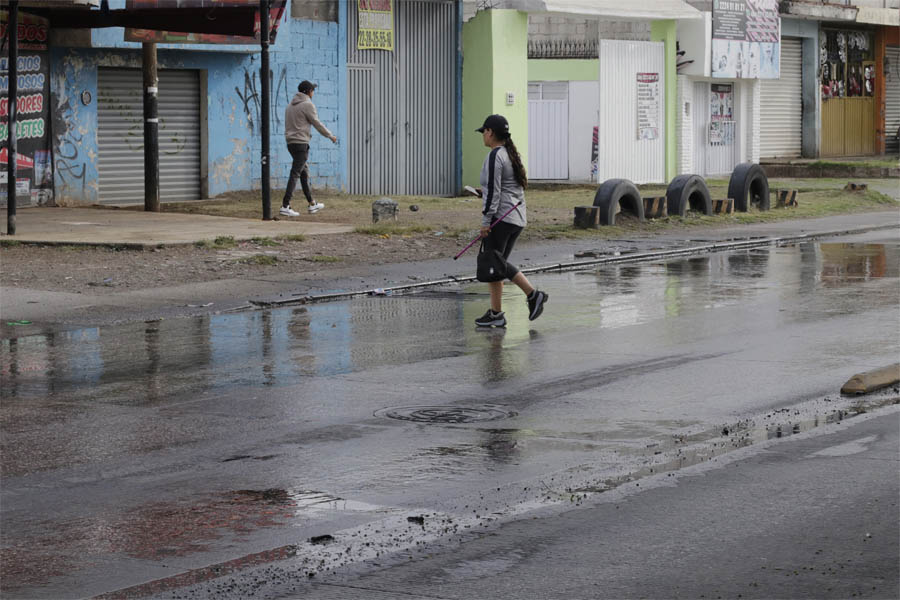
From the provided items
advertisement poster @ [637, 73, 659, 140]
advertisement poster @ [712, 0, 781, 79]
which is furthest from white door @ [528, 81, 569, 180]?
advertisement poster @ [712, 0, 781, 79]

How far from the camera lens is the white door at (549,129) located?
34312 mm

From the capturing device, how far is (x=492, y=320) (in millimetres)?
Result: 12664

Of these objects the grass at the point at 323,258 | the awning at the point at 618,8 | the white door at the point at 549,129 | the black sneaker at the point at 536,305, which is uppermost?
the awning at the point at 618,8

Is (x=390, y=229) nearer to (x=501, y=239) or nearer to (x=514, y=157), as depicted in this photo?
(x=501, y=239)

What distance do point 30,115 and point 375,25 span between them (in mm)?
8197

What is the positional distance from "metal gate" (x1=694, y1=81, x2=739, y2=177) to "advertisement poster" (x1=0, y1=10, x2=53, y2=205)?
19.0 m

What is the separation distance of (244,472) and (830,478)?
2800mm

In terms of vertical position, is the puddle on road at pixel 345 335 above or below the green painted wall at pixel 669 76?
below

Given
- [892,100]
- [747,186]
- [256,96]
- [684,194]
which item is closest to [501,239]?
[684,194]

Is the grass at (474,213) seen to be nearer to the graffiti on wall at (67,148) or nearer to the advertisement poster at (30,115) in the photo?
the graffiti on wall at (67,148)

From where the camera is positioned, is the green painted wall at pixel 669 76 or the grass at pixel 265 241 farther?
the green painted wall at pixel 669 76

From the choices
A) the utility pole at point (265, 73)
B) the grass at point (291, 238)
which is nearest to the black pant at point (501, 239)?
the grass at point (291, 238)

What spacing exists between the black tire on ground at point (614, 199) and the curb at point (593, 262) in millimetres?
2307

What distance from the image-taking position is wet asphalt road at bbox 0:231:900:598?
6223 millimetres
